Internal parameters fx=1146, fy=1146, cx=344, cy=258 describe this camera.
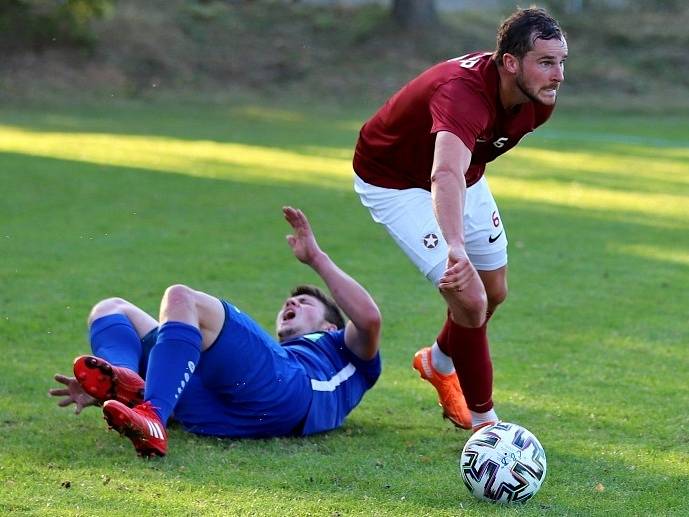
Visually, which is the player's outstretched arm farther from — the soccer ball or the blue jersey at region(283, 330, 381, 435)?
the soccer ball

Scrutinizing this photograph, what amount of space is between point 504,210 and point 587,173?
184 inches

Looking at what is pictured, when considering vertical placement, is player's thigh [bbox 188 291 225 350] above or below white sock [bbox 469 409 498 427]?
above

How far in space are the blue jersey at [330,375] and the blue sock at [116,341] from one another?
2.41ft

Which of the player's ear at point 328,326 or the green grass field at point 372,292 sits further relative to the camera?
the player's ear at point 328,326

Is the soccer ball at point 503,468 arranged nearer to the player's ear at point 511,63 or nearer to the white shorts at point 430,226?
the white shorts at point 430,226

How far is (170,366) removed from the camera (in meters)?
4.83

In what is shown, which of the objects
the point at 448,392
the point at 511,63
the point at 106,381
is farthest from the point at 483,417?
the point at 106,381

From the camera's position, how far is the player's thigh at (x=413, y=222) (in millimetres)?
5324

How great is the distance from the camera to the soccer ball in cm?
429

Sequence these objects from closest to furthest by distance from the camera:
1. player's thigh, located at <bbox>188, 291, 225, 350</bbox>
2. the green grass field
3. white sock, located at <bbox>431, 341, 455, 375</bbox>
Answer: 1. the green grass field
2. player's thigh, located at <bbox>188, 291, 225, 350</bbox>
3. white sock, located at <bbox>431, 341, 455, 375</bbox>

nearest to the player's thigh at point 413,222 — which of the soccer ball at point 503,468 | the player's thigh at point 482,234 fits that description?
the player's thigh at point 482,234

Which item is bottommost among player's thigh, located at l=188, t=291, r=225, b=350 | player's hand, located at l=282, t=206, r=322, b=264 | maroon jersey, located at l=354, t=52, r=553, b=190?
player's thigh, located at l=188, t=291, r=225, b=350

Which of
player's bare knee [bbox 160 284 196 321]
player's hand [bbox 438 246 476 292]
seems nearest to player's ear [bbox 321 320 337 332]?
player's bare knee [bbox 160 284 196 321]

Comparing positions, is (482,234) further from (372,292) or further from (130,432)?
(372,292)
